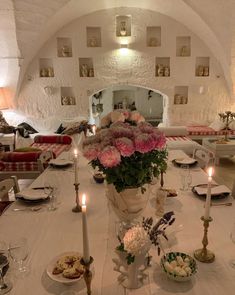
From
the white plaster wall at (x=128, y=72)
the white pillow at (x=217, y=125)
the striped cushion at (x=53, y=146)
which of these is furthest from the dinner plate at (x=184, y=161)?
the white plaster wall at (x=128, y=72)

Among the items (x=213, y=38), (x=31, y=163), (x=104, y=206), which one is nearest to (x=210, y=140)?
(x=213, y=38)

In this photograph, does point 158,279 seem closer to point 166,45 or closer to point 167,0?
point 167,0

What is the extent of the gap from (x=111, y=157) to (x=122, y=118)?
1.10 ft

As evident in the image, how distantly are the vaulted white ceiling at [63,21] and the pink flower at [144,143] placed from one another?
4.84 metres

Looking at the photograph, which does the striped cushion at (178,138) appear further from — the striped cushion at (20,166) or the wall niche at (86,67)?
the striped cushion at (20,166)

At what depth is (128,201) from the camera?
A: 1308 millimetres

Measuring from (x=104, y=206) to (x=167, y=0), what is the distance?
191 inches

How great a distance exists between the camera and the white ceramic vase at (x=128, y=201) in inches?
50.9

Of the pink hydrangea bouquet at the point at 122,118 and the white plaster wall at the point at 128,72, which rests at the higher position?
the white plaster wall at the point at 128,72

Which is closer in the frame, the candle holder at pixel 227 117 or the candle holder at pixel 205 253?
the candle holder at pixel 205 253

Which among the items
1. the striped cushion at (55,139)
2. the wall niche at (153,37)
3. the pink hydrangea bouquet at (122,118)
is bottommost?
the striped cushion at (55,139)

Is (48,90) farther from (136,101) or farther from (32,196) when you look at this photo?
(32,196)

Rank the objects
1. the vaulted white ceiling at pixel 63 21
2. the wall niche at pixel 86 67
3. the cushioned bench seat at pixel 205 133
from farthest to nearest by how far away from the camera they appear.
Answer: the wall niche at pixel 86 67
the cushioned bench seat at pixel 205 133
the vaulted white ceiling at pixel 63 21

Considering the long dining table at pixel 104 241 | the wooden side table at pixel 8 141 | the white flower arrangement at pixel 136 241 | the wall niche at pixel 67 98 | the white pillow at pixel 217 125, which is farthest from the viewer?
the wall niche at pixel 67 98
